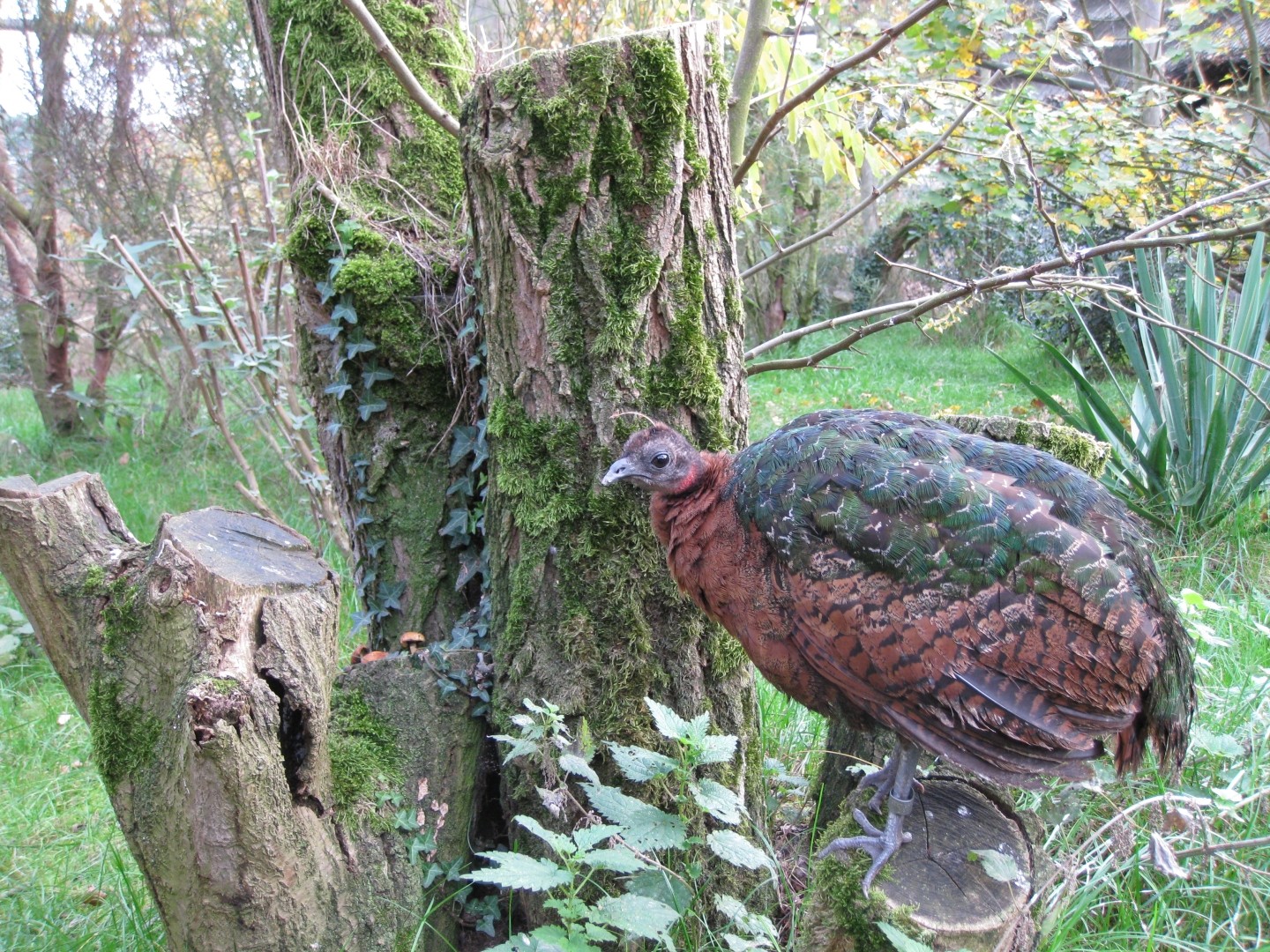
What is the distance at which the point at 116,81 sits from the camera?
7.89m

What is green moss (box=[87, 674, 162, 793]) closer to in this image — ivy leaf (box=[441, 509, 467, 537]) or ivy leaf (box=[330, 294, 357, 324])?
ivy leaf (box=[441, 509, 467, 537])

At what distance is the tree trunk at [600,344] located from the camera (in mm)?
2590

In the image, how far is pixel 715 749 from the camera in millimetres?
2184

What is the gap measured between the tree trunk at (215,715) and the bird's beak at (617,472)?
0.85 m

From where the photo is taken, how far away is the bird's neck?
262 cm

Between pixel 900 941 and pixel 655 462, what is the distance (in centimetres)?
133

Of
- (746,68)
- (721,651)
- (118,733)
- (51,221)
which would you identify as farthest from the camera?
(51,221)

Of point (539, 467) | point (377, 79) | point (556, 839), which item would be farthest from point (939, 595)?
point (377, 79)

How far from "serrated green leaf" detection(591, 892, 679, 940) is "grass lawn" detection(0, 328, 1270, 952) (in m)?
1.26

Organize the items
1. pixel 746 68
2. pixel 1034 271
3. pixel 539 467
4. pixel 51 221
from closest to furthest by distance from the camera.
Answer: pixel 539 467
pixel 1034 271
pixel 746 68
pixel 51 221

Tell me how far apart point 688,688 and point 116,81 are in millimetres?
8132

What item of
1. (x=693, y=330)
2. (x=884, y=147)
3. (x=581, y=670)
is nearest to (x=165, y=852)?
(x=581, y=670)

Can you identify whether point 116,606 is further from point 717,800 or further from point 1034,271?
point 1034,271

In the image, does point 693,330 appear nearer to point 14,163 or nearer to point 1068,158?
point 1068,158
